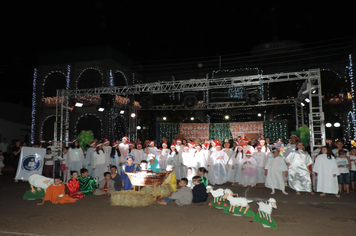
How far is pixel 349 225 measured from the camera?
4797 mm

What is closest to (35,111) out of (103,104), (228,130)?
(103,104)

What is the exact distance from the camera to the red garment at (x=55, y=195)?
257 inches

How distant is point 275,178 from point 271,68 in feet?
51.5

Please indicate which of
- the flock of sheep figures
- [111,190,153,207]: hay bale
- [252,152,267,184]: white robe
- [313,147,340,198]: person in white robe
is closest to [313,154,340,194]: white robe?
[313,147,340,198]: person in white robe

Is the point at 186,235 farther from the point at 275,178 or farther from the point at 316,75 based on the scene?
the point at 316,75

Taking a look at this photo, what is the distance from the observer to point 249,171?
901cm

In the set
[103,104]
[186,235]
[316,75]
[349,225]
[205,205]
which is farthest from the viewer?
[103,104]

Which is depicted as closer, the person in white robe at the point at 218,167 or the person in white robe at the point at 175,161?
the person in white robe at the point at 218,167

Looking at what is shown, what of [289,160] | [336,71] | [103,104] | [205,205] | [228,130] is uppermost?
[336,71]

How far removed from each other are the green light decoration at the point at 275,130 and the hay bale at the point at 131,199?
12.2 metres

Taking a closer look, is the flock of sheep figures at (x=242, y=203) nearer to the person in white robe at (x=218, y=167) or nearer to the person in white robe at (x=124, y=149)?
the person in white robe at (x=218, y=167)

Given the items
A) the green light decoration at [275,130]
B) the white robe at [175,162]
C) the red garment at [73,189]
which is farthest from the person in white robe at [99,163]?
the green light decoration at [275,130]

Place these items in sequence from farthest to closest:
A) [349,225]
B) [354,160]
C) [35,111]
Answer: [35,111] < [354,160] < [349,225]

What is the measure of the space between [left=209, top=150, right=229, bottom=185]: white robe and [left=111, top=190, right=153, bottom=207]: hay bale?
386 centimetres
